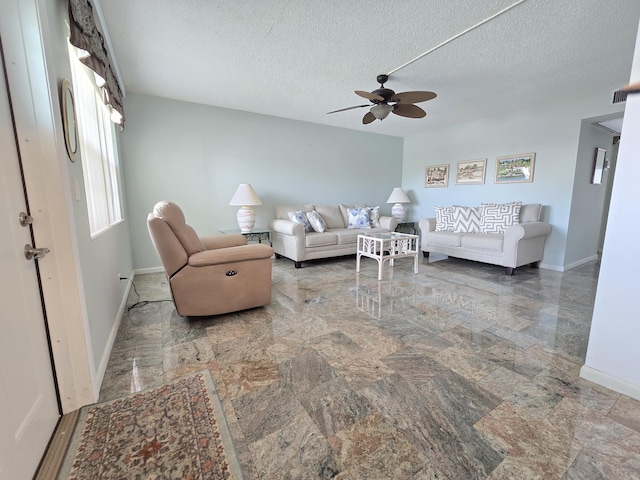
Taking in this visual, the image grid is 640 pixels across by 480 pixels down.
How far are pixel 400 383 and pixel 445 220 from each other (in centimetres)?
362

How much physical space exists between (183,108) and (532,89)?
177 inches

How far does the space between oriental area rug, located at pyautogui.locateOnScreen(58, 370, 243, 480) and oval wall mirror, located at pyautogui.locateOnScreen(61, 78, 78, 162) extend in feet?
4.23

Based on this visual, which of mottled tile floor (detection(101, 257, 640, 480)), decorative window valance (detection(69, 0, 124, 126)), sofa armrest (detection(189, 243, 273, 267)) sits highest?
decorative window valance (detection(69, 0, 124, 126))

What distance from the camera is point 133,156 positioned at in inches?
140

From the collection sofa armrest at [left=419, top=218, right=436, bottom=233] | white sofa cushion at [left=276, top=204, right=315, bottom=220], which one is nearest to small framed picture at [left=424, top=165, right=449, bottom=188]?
sofa armrest at [left=419, top=218, right=436, bottom=233]

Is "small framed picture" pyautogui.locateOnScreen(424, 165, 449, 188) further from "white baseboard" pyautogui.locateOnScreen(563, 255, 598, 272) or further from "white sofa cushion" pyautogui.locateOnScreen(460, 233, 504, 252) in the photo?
"white baseboard" pyautogui.locateOnScreen(563, 255, 598, 272)

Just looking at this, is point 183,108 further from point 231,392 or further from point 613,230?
point 613,230

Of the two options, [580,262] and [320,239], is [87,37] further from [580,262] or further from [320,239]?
[580,262]

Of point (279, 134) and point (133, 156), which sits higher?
point (279, 134)

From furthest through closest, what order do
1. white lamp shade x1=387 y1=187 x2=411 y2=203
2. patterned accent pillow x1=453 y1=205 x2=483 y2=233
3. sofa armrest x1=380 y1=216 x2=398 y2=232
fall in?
white lamp shade x1=387 y1=187 x2=411 y2=203 → sofa armrest x1=380 y1=216 x2=398 y2=232 → patterned accent pillow x1=453 y1=205 x2=483 y2=233

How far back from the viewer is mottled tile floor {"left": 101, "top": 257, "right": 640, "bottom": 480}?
1.08 meters

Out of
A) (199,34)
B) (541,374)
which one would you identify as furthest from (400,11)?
(541,374)

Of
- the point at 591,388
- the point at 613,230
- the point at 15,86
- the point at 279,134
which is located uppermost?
the point at 279,134

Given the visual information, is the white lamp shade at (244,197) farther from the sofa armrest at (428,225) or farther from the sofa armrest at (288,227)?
the sofa armrest at (428,225)
